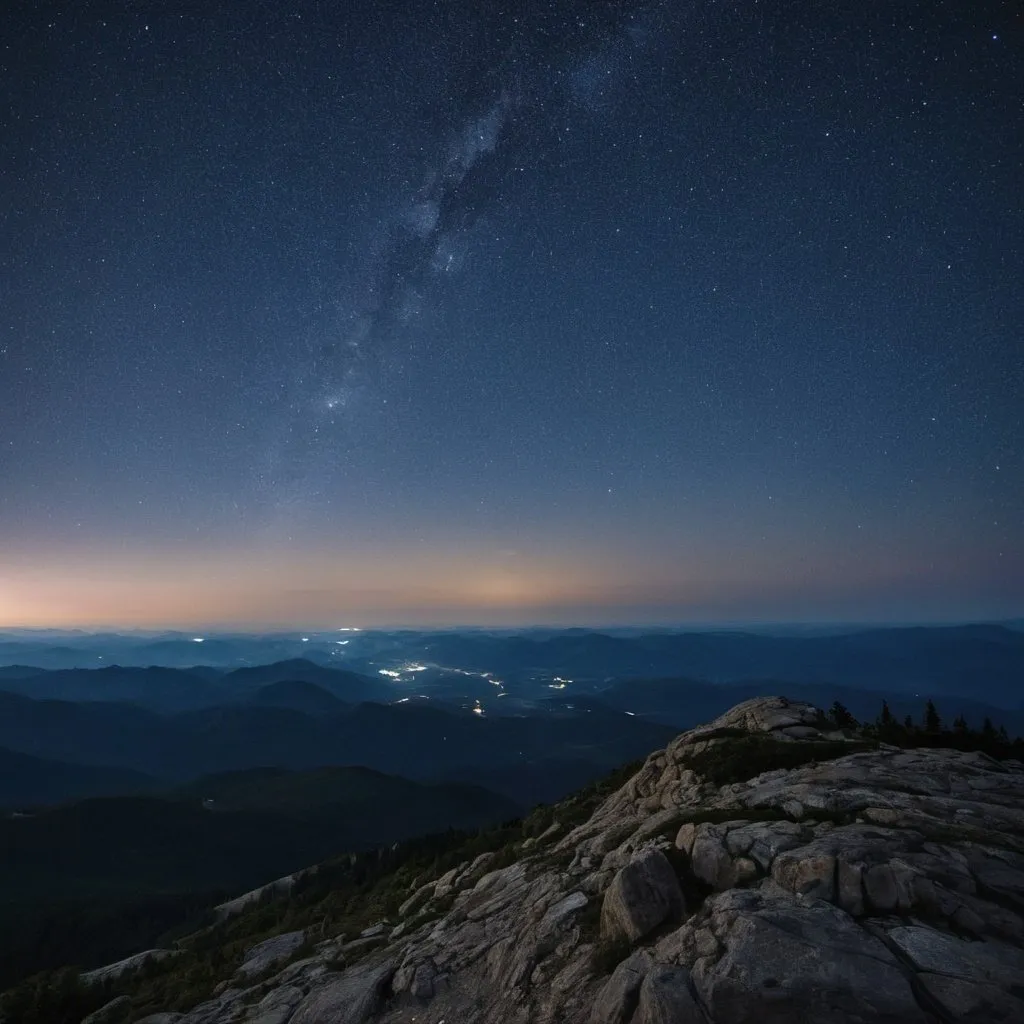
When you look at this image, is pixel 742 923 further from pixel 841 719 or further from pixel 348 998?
pixel 841 719

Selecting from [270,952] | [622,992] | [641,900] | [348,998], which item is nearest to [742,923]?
[622,992]

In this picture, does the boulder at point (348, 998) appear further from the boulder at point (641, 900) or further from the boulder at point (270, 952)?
the boulder at point (270, 952)

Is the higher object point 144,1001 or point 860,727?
→ point 860,727

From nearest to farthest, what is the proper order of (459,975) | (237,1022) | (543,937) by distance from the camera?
(543,937) → (459,975) → (237,1022)

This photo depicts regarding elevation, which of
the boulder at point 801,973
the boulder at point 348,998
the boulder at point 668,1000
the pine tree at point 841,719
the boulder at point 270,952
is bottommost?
the boulder at point 270,952

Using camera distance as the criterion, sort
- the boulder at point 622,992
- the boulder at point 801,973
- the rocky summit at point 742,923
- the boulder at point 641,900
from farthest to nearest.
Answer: the boulder at point 641,900, the boulder at point 622,992, the rocky summit at point 742,923, the boulder at point 801,973

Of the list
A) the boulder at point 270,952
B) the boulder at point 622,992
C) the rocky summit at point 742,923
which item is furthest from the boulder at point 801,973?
the boulder at point 270,952

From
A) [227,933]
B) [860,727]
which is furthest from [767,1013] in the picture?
[227,933]

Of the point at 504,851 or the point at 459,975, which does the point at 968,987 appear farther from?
the point at 504,851
